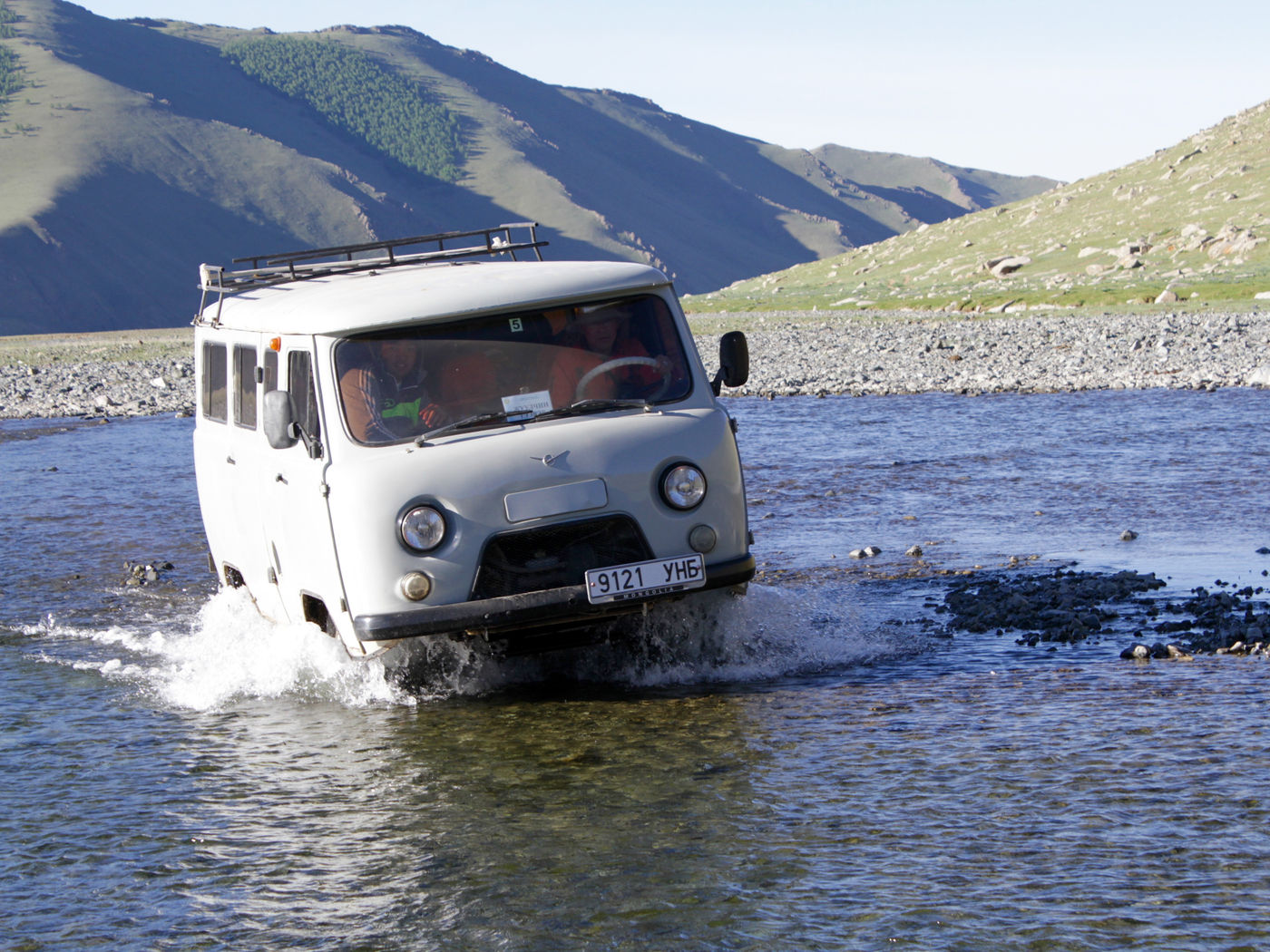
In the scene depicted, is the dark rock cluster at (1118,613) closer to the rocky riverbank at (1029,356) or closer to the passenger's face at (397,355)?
the passenger's face at (397,355)

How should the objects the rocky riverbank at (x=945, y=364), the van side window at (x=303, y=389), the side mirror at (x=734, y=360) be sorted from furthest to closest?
the rocky riverbank at (x=945, y=364) < the side mirror at (x=734, y=360) < the van side window at (x=303, y=389)

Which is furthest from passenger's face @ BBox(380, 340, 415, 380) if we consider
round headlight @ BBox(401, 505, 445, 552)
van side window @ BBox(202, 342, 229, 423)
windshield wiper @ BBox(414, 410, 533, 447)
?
van side window @ BBox(202, 342, 229, 423)

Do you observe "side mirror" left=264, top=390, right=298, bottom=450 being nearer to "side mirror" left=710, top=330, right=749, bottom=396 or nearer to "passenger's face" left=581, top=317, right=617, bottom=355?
"passenger's face" left=581, top=317, right=617, bottom=355

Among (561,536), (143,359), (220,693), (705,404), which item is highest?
(143,359)

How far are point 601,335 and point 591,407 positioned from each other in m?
0.47

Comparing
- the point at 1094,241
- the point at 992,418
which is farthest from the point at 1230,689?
the point at 1094,241


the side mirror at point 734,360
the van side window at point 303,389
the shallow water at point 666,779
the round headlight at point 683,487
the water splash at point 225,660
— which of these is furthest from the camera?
the side mirror at point 734,360

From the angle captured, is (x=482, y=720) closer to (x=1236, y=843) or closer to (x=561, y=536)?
(x=561, y=536)

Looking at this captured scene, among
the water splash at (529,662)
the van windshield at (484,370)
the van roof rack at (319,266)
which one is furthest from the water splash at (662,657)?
the van roof rack at (319,266)

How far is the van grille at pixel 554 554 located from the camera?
7512 millimetres

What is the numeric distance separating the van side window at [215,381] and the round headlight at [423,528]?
2981mm

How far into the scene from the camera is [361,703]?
27.2 ft

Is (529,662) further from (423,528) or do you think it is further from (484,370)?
(484,370)

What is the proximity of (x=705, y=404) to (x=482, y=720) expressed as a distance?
2.20 metres
